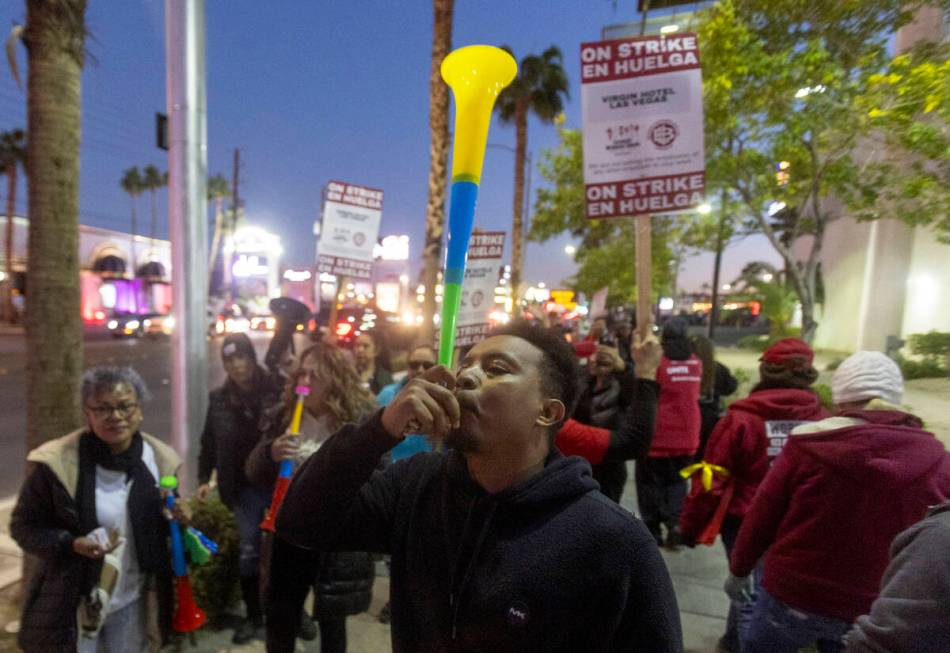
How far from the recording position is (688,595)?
4.51 metres

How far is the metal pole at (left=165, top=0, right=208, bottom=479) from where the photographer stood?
14.4ft

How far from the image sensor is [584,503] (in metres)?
1.45

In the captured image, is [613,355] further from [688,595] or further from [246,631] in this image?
[246,631]

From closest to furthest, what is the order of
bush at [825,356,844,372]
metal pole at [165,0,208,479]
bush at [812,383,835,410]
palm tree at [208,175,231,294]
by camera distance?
metal pole at [165,0,208,479] < bush at [825,356,844,372] < bush at [812,383,835,410] < palm tree at [208,175,231,294]

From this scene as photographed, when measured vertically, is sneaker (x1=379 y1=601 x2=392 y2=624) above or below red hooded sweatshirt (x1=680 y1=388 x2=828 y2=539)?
below

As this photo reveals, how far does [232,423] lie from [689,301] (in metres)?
76.4

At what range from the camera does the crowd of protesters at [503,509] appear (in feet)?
4.52

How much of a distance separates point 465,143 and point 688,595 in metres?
4.41

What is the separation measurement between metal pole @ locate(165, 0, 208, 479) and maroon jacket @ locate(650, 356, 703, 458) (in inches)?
153

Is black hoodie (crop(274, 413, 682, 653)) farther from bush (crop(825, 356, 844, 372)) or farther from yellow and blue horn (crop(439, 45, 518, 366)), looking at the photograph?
bush (crop(825, 356, 844, 372))

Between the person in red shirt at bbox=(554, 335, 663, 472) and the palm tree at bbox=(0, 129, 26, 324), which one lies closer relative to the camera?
the person in red shirt at bbox=(554, 335, 663, 472)

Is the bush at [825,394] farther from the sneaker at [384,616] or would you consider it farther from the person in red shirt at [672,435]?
the sneaker at [384,616]

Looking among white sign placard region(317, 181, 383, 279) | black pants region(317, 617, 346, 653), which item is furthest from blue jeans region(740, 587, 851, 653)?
white sign placard region(317, 181, 383, 279)

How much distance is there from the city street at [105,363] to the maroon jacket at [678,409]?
3.93 metres
